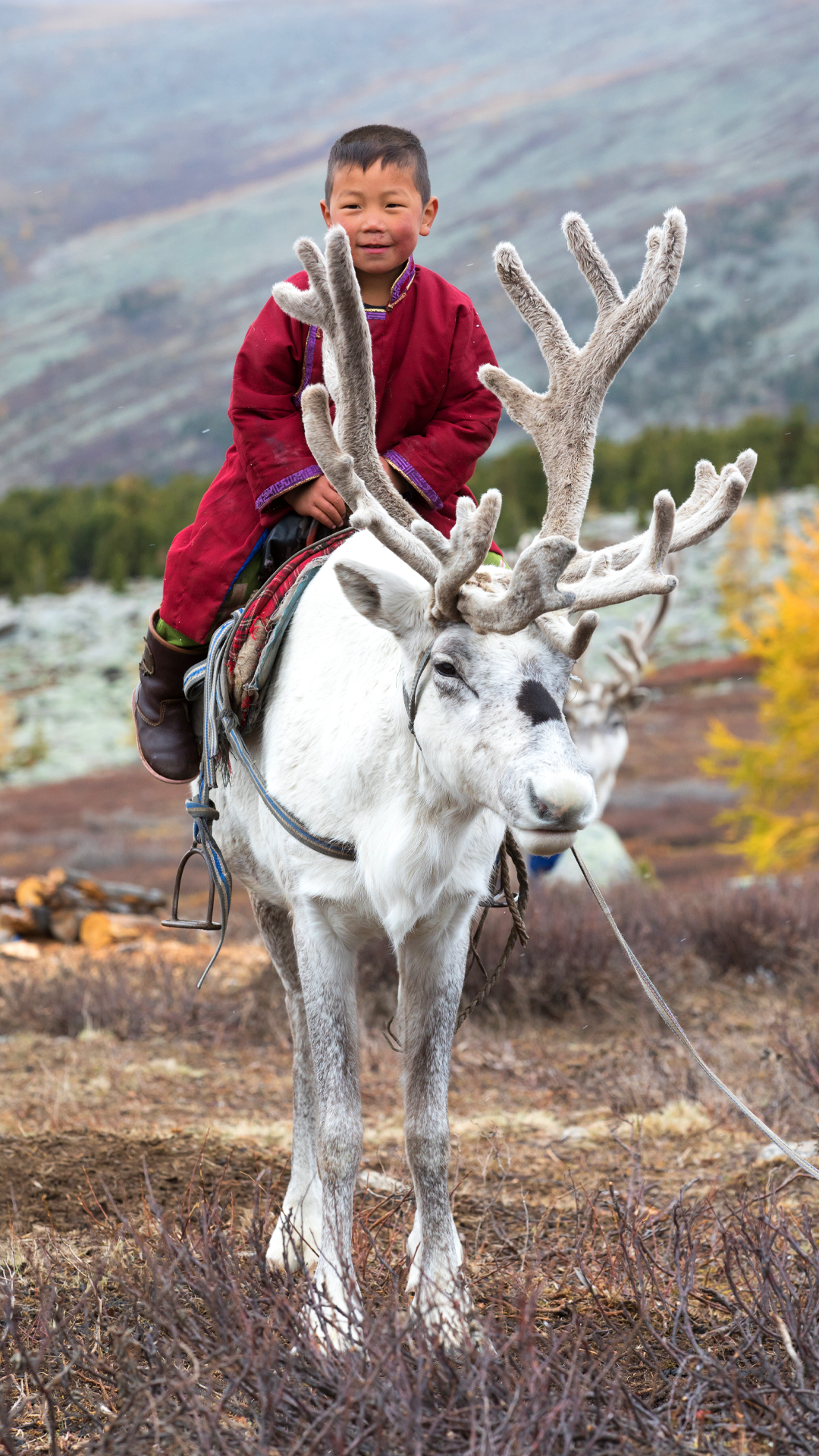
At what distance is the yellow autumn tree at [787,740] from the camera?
14727mm

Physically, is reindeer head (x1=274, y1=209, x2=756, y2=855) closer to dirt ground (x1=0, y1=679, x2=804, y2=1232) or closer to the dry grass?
the dry grass

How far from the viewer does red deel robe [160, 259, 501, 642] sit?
301 cm

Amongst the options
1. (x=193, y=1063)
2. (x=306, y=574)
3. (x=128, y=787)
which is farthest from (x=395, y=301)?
(x=128, y=787)

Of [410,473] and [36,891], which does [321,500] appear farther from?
[36,891]

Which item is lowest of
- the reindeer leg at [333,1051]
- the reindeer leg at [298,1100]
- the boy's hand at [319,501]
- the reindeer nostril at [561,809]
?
the reindeer leg at [298,1100]

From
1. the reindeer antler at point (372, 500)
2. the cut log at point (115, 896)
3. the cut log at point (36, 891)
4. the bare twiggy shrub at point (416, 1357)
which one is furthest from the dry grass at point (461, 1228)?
the cut log at point (115, 896)

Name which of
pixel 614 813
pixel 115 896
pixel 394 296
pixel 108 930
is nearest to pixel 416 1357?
pixel 394 296

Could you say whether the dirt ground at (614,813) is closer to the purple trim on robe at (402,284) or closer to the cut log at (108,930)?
the cut log at (108,930)

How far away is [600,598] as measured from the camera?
7.84 ft

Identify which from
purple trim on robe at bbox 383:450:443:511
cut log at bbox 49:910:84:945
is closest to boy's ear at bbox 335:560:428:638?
purple trim on robe at bbox 383:450:443:511

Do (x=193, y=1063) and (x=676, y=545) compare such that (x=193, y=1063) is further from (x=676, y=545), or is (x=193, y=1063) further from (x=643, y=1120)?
(x=676, y=545)

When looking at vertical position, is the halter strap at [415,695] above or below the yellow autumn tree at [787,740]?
above

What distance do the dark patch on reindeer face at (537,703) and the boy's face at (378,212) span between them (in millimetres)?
1220

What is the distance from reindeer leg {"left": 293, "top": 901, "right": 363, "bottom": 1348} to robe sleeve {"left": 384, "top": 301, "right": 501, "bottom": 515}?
1059 millimetres
